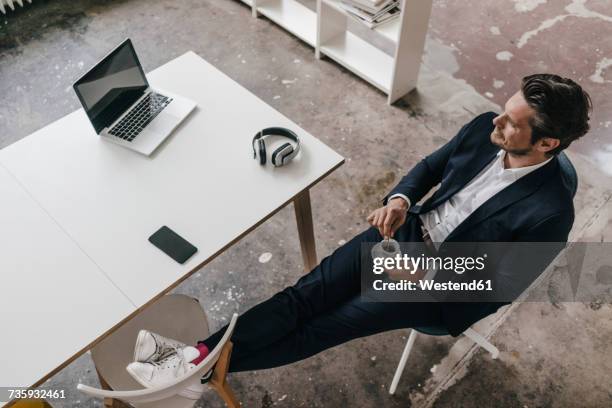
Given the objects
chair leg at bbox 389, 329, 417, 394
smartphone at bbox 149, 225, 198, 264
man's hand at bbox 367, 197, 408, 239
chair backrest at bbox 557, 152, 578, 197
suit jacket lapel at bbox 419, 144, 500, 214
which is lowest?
chair leg at bbox 389, 329, 417, 394

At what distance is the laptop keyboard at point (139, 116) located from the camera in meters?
1.94

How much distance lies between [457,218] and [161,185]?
1.04 metres

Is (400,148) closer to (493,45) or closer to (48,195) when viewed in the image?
(493,45)

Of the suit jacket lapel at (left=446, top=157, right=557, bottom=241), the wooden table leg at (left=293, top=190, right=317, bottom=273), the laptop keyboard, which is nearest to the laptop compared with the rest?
the laptop keyboard

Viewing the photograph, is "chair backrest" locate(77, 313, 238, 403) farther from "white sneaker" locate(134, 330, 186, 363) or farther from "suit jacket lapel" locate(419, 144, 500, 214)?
"suit jacket lapel" locate(419, 144, 500, 214)

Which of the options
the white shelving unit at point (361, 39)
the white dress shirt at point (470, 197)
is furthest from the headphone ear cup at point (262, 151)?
the white shelving unit at point (361, 39)

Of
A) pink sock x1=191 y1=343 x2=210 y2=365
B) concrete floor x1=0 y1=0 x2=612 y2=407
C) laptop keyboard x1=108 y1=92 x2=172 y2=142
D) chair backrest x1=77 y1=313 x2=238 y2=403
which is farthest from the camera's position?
concrete floor x1=0 y1=0 x2=612 y2=407

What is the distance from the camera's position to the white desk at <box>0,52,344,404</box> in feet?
5.49

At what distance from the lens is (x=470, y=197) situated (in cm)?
185

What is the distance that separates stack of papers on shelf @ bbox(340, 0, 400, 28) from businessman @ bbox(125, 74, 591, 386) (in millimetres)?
1216

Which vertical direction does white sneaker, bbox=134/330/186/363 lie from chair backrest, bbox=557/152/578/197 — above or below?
below

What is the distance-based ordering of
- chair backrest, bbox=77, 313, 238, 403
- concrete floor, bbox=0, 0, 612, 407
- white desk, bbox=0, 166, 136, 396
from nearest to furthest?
chair backrest, bbox=77, 313, 238, 403 → white desk, bbox=0, 166, 136, 396 → concrete floor, bbox=0, 0, 612, 407

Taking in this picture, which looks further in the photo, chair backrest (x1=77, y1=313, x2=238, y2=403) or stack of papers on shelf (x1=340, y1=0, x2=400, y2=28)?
stack of papers on shelf (x1=340, y1=0, x2=400, y2=28)

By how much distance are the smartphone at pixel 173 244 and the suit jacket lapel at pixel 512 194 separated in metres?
0.90
